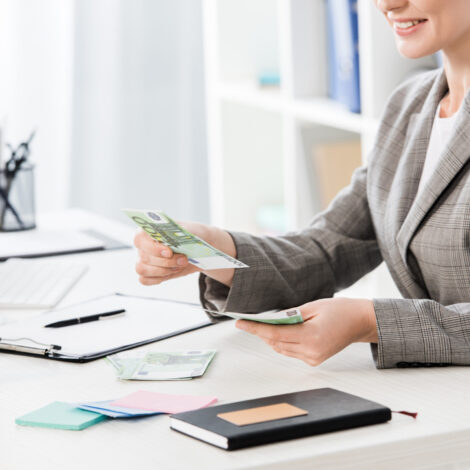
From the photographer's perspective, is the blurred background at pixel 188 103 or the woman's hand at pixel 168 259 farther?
the blurred background at pixel 188 103

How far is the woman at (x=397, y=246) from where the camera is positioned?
3.37 ft

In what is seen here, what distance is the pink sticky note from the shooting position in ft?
2.91

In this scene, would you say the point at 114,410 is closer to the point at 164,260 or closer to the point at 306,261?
the point at 164,260

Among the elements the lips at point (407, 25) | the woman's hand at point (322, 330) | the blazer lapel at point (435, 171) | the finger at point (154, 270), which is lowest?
the woman's hand at point (322, 330)

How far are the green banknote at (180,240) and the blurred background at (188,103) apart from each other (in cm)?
94

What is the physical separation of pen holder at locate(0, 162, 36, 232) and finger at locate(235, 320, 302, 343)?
108cm

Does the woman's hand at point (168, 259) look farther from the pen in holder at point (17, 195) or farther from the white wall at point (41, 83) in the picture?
the white wall at point (41, 83)

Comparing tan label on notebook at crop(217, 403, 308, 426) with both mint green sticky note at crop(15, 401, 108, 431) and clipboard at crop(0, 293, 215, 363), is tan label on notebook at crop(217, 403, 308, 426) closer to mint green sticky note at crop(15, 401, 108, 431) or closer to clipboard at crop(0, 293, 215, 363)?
mint green sticky note at crop(15, 401, 108, 431)

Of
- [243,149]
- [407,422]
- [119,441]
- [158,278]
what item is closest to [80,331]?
[158,278]

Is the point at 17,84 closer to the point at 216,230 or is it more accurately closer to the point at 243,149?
the point at 243,149

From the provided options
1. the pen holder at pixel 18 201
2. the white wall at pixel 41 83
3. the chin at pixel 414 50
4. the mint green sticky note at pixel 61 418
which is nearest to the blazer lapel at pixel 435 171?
the chin at pixel 414 50

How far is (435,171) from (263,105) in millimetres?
1322

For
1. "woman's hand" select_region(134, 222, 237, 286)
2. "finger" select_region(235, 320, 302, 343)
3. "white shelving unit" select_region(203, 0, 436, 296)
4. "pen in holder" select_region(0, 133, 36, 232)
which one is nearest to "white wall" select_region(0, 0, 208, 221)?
"white shelving unit" select_region(203, 0, 436, 296)

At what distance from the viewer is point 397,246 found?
1273 millimetres
